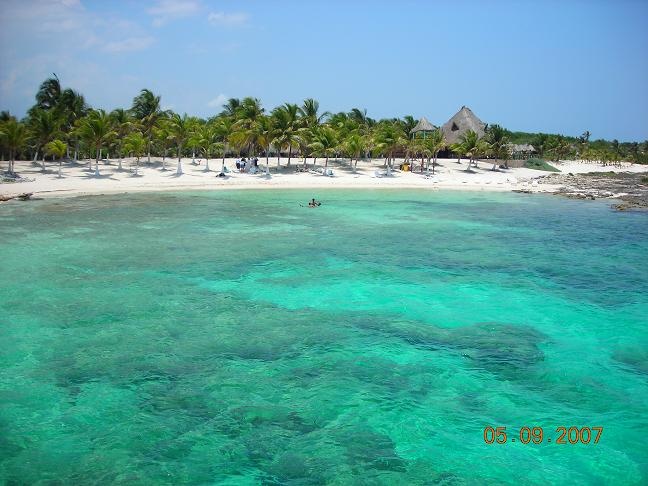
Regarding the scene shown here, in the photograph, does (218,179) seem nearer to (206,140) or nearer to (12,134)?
(206,140)

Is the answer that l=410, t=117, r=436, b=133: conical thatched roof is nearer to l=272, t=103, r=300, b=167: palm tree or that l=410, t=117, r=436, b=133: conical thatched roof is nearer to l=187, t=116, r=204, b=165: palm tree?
l=272, t=103, r=300, b=167: palm tree

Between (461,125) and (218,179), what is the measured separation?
34053 mm

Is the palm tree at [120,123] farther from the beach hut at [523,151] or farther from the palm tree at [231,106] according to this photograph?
the beach hut at [523,151]

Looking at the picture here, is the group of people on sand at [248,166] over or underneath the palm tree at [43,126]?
underneath

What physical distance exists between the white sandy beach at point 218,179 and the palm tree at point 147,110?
345 centimetres

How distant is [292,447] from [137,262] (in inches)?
440

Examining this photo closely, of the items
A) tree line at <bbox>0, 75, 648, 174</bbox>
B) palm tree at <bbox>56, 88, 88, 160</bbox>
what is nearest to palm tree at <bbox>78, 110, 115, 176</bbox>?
tree line at <bbox>0, 75, 648, 174</bbox>

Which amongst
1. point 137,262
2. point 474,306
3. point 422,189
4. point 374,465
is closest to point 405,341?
point 474,306

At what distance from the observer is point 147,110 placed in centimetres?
4862

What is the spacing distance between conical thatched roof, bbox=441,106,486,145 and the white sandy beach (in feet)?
25.8

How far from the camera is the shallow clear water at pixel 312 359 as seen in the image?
267 inches

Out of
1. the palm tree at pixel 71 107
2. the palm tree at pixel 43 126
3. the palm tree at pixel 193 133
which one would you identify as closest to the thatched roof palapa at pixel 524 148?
the palm tree at pixel 193 133

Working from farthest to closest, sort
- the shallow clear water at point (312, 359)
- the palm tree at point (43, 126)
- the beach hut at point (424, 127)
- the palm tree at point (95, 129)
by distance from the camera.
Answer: the beach hut at point (424, 127) → the palm tree at point (43, 126) → the palm tree at point (95, 129) → the shallow clear water at point (312, 359)

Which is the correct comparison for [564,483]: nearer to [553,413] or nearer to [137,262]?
[553,413]
